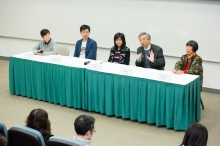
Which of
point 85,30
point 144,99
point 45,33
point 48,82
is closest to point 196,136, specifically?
point 144,99

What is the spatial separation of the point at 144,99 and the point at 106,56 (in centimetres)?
268

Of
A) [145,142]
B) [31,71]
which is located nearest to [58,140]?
[145,142]

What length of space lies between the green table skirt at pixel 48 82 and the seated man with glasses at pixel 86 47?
2.34 feet

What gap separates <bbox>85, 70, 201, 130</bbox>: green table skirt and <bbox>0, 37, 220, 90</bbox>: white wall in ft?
5.11

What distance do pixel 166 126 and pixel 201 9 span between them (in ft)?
7.72

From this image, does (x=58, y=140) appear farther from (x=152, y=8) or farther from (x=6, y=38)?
(x=6, y=38)

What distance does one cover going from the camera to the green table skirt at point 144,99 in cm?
534

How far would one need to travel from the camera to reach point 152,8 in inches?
285

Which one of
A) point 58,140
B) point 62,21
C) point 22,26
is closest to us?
point 58,140

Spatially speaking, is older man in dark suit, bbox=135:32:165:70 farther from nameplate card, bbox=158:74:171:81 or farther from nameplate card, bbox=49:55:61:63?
nameplate card, bbox=49:55:61:63

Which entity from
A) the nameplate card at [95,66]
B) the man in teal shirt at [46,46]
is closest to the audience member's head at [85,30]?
the man in teal shirt at [46,46]

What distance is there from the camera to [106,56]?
26.5 feet

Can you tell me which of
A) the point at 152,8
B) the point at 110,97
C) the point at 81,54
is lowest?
the point at 110,97

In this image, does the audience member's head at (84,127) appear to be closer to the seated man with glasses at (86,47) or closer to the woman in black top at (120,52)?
the woman in black top at (120,52)
